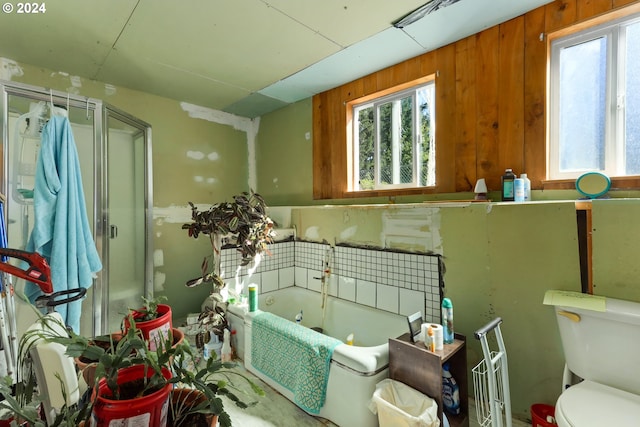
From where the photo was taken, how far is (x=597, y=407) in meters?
1.06

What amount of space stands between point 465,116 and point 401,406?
1.77m

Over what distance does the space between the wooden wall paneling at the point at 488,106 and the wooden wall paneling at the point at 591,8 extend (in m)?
0.38

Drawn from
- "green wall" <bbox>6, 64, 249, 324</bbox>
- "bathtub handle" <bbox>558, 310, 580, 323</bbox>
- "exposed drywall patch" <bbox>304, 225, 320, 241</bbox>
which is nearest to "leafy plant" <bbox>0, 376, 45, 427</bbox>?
"bathtub handle" <bbox>558, 310, 580, 323</bbox>

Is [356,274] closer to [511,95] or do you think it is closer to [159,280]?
[511,95]

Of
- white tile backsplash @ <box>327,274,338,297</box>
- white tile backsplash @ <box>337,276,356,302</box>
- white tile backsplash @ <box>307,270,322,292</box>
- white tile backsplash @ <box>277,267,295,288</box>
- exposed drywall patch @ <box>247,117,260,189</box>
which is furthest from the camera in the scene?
exposed drywall patch @ <box>247,117,260,189</box>

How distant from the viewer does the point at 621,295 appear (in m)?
1.26

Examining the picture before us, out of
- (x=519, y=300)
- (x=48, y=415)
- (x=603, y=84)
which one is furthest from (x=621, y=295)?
(x=48, y=415)

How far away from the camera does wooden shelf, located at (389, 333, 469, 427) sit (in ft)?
4.29

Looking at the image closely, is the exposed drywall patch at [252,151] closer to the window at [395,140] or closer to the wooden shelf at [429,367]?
the window at [395,140]

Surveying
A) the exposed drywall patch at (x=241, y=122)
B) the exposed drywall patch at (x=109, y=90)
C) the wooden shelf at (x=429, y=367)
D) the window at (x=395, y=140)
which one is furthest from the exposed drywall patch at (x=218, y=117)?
the wooden shelf at (x=429, y=367)

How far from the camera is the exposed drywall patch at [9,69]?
2066 millimetres

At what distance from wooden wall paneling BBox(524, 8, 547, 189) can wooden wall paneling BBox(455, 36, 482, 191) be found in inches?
11.1

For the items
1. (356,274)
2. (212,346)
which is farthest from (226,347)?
(356,274)

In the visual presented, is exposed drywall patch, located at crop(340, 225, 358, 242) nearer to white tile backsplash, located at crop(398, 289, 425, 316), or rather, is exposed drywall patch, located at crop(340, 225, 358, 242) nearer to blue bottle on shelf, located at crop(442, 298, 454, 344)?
white tile backsplash, located at crop(398, 289, 425, 316)
